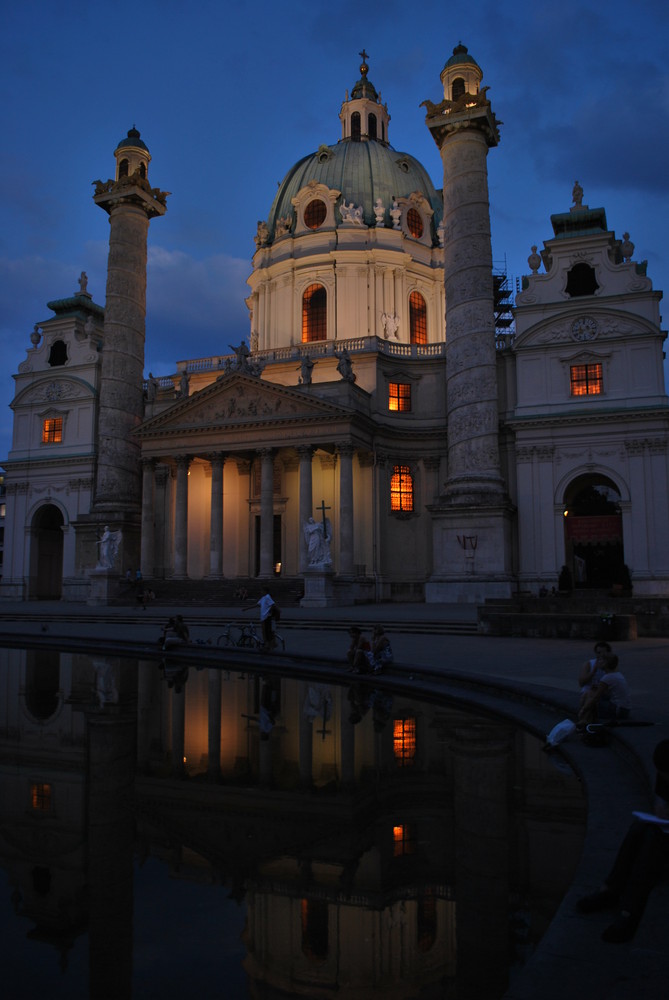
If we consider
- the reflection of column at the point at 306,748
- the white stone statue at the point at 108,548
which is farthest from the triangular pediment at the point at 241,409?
the reflection of column at the point at 306,748

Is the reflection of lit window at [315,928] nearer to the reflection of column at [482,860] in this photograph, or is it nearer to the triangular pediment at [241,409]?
the reflection of column at [482,860]

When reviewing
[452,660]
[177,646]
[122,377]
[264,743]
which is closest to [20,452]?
[122,377]

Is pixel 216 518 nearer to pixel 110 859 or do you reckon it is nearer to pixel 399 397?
pixel 399 397

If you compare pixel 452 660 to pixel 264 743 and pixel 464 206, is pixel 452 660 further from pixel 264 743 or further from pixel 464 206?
pixel 464 206

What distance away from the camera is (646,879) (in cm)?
412

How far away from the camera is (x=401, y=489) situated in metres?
43.3

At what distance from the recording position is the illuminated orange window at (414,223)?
171ft

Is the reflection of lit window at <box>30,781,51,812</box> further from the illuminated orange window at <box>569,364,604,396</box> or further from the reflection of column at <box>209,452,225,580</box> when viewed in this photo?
the illuminated orange window at <box>569,364,604,396</box>

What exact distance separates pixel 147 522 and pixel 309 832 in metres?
37.8

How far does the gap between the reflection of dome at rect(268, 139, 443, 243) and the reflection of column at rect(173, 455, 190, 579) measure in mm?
20035

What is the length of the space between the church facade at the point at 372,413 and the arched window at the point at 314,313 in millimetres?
182

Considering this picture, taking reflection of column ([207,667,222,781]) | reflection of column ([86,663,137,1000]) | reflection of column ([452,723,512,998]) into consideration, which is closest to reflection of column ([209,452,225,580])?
reflection of column ([207,667,222,781])

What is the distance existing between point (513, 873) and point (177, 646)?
1489cm

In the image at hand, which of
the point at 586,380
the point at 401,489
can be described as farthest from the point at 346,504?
the point at 586,380
